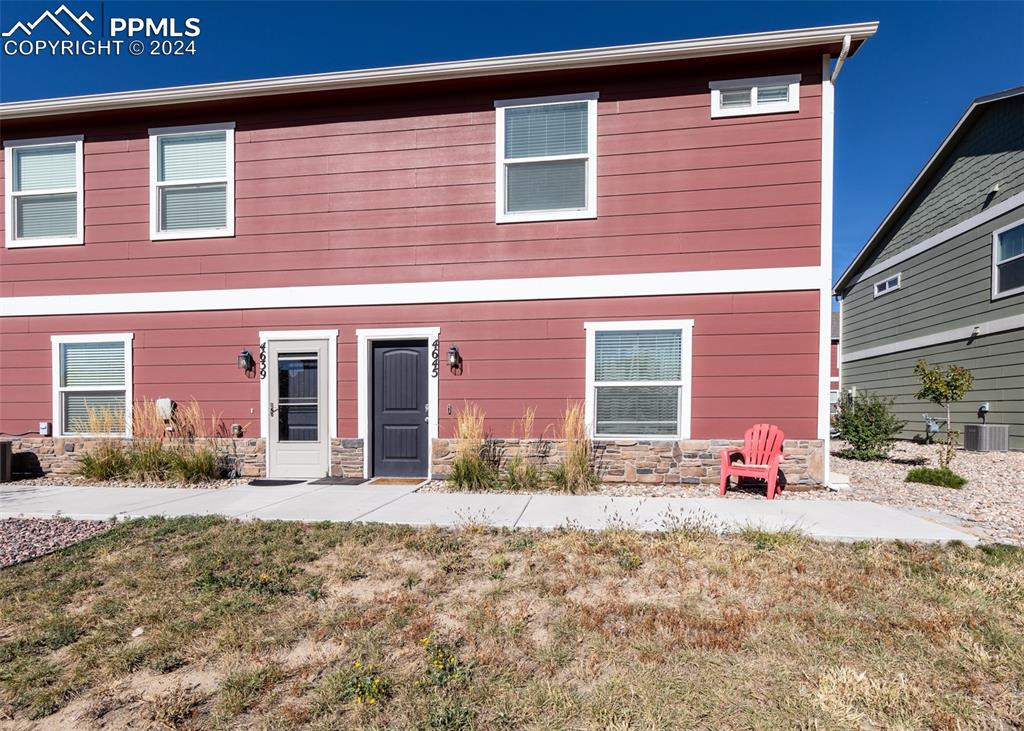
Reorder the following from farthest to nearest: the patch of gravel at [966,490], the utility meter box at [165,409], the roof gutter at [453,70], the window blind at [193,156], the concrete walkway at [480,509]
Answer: the window blind at [193,156] < the utility meter box at [165,409] < the roof gutter at [453,70] < the patch of gravel at [966,490] < the concrete walkway at [480,509]

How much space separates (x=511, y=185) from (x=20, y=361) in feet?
25.9

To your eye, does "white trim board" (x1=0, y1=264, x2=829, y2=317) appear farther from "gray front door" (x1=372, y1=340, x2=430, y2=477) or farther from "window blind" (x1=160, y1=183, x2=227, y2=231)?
"window blind" (x1=160, y1=183, x2=227, y2=231)

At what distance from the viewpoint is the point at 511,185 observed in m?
6.42

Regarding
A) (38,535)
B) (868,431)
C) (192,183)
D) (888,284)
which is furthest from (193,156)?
(888,284)

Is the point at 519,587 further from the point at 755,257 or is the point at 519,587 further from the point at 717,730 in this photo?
the point at 755,257

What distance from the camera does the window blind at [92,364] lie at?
7000 millimetres

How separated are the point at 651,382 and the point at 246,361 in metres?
5.67

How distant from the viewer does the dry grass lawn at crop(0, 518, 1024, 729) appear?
2.00 metres

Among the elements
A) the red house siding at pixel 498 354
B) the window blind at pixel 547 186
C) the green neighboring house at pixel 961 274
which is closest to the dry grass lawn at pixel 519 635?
the red house siding at pixel 498 354

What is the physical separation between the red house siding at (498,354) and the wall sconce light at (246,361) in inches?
4.3

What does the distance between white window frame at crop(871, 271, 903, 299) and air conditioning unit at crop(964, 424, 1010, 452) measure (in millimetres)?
4867

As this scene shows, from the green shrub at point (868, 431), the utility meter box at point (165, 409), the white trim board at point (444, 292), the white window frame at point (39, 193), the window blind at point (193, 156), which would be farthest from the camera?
the green shrub at point (868, 431)

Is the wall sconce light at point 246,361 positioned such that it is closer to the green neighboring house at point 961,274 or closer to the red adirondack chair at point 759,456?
the red adirondack chair at point 759,456

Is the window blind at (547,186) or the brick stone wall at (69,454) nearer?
the window blind at (547,186)
